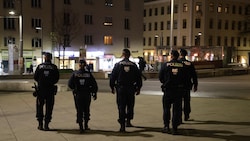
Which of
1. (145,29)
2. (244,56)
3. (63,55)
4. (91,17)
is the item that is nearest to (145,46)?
(145,29)

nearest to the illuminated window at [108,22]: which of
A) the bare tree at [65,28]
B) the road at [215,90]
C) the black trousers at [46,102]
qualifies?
the bare tree at [65,28]

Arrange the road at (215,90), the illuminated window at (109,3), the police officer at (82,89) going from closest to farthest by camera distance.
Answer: the police officer at (82,89)
the road at (215,90)
the illuminated window at (109,3)

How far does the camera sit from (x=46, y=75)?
968cm

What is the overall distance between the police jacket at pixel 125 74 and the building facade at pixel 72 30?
1731 inches

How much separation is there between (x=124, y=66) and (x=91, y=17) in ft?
172

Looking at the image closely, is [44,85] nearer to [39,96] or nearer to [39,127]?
[39,96]

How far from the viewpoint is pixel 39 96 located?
970 centimetres

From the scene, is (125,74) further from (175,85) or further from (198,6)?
(198,6)

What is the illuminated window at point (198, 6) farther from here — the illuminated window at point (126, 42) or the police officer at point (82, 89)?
the police officer at point (82, 89)

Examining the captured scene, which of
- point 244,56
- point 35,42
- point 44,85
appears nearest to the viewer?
point 44,85

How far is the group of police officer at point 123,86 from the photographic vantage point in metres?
8.98

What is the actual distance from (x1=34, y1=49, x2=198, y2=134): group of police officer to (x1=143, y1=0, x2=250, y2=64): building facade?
6098 centimetres

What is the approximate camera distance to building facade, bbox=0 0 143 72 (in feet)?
179

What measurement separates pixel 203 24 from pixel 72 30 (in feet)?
91.2
